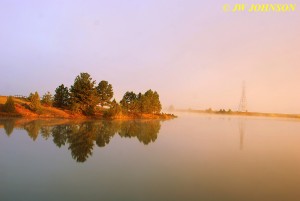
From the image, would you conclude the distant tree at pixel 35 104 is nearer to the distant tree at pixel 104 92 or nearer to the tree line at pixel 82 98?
the tree line at pixel 82 98

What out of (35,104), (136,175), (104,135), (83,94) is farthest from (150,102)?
(136,175)

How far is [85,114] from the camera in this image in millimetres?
83125

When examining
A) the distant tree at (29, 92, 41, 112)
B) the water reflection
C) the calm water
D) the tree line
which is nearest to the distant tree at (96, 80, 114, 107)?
the tree line

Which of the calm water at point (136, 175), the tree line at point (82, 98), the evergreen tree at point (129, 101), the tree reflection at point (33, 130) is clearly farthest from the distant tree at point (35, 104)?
the calm water at point (136, 175)

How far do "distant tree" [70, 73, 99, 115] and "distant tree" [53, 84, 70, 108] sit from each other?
164 inches

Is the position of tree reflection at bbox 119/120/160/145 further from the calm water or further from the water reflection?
the calm water

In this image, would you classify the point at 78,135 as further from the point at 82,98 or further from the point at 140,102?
the point at 140,102

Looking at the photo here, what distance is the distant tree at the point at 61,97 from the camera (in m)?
86.1

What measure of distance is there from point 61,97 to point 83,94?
30.9 ft

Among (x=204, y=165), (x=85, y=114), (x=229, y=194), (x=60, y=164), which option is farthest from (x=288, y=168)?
(x=85, y=114)

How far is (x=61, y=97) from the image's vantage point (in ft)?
284

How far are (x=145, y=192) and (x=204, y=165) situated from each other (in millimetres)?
9413

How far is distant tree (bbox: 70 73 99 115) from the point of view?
3216 inches

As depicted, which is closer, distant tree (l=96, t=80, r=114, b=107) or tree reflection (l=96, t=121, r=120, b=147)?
tree reflection (l=96, t=121, r=120, b=147)
